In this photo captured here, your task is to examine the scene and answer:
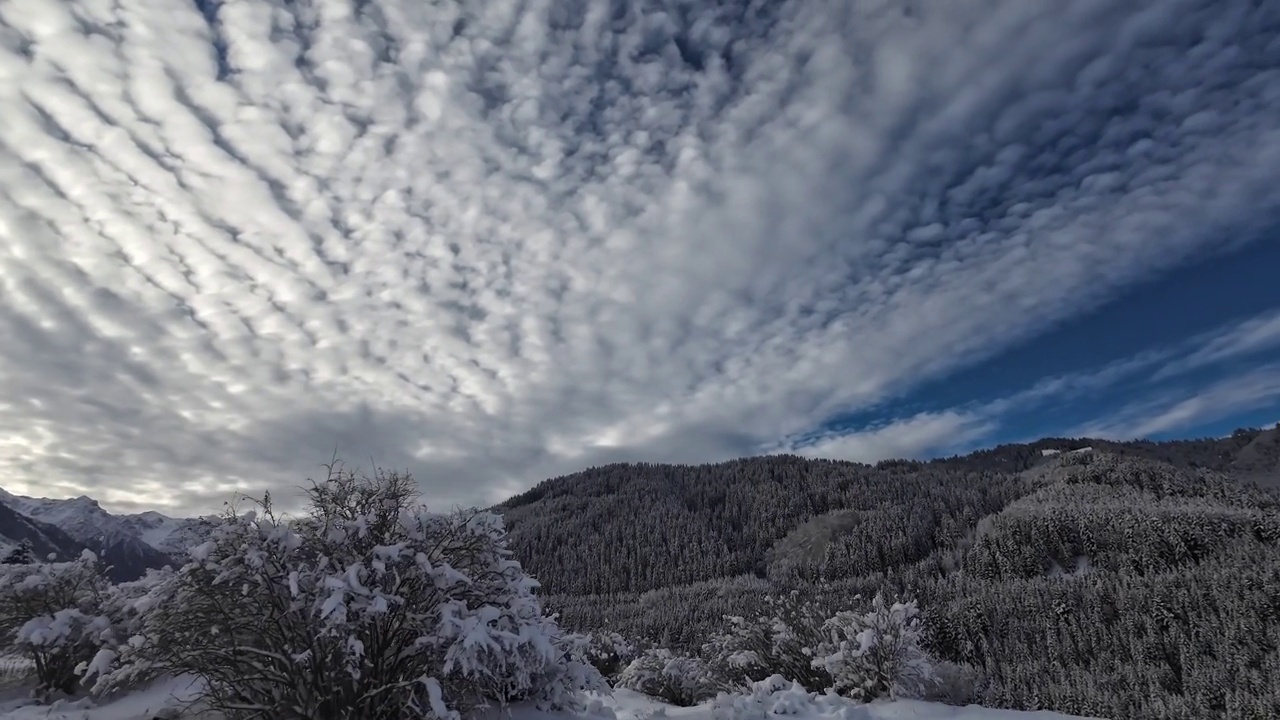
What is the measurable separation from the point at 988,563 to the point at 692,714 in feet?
144

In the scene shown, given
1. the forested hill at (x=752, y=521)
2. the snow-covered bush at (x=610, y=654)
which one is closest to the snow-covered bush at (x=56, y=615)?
the snow-covered bush at (x=610, y=654)

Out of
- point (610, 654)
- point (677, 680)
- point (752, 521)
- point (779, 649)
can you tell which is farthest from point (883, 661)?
point (752, 521)

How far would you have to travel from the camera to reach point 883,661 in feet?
55.0

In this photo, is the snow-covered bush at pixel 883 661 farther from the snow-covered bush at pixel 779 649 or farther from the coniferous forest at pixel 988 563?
the coniferous forest at pixel 988 563

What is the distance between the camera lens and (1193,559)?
34938mm

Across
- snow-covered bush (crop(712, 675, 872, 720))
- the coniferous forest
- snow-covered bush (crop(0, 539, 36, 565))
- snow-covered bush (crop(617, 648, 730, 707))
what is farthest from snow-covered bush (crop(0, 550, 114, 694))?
the coniferous forest

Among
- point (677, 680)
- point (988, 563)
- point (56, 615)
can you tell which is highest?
point (56, 615)

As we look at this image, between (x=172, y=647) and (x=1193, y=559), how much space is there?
152ft

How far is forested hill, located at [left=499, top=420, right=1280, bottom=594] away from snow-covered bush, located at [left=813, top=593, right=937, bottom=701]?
200 ft

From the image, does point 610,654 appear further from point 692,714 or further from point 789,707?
point 789,707

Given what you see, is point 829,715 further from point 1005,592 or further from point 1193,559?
point 1193,559

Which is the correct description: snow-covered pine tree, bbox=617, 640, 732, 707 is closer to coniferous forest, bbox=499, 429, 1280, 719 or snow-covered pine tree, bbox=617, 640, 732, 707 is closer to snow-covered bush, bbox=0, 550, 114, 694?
coniferous forest, bbox=499, 429, 1280, 719

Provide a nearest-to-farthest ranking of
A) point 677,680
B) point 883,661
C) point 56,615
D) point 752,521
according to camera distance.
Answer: point 56,615, point 883,661, point 677,680, point 752,521

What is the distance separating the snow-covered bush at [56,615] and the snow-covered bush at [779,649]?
18.7 meters
